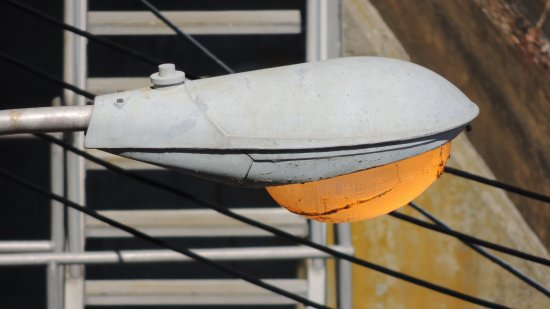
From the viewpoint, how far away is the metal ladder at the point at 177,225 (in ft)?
16.0

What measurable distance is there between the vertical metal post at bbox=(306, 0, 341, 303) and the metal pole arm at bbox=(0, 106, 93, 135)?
9.26 feet

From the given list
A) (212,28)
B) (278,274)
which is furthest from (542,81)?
(212,28)

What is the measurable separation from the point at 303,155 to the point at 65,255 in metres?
2.97

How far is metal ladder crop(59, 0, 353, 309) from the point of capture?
4867 millimetres

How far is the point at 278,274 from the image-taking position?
6395 mm

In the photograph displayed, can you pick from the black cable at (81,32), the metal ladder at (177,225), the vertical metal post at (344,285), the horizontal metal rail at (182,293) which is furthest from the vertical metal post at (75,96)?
the vertical metal post at (344,285)

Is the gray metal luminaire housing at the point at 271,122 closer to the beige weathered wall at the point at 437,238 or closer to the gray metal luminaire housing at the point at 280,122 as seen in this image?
the gray metal luminaire housing at the point at 280,122

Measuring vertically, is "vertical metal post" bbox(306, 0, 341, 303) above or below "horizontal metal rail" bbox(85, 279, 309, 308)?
above

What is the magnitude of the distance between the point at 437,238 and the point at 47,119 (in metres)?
4.37

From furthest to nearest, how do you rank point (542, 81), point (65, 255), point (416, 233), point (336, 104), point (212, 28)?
point (542, 81), point (416, 233), point (212, 28), point (65, 255), point (336, 104)

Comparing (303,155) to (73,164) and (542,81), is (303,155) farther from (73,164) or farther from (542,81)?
(542,81)

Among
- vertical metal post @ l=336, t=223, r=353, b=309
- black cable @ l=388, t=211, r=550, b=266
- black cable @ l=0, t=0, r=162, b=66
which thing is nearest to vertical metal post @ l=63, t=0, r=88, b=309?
black cable @ l=0, t=0, r=162, b=66

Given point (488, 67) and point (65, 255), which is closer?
point (65, 255)

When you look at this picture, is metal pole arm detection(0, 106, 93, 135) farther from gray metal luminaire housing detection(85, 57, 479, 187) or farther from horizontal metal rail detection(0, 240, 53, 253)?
horizontal metal rail detection(0, 240, 53, 253)
